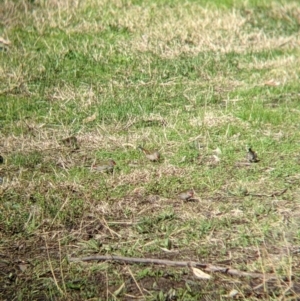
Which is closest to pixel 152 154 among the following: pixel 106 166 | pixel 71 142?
pixel 106 166

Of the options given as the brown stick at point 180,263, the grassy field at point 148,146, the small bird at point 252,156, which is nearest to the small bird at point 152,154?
the grassy field at point 148,146

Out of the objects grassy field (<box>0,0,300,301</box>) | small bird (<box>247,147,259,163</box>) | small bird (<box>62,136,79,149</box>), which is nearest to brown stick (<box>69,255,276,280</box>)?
grassy field (<box>0,0,300,301</box>)

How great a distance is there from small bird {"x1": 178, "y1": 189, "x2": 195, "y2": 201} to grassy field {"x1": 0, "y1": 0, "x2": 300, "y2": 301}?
0.05 m

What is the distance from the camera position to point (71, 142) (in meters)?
5.45

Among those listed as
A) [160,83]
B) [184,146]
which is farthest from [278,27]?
→ [184,146]

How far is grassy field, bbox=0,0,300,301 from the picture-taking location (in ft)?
12.3

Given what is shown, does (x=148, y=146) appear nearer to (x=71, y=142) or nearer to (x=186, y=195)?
(x=71, y=142)

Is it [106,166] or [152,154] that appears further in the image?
[152,154]

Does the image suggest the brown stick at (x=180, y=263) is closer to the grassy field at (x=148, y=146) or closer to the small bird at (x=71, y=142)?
the grassy field at (x=148, y=146)

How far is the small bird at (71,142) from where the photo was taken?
541 centimetres

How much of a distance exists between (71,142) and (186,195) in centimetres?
126

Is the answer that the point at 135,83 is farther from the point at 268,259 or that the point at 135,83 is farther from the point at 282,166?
the point at 268,259

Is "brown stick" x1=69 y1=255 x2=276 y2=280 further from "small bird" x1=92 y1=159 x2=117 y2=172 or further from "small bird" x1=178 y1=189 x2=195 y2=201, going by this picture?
"small bird" x1=92 y1=159 x2=117 y2=172

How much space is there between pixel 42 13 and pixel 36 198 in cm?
438
